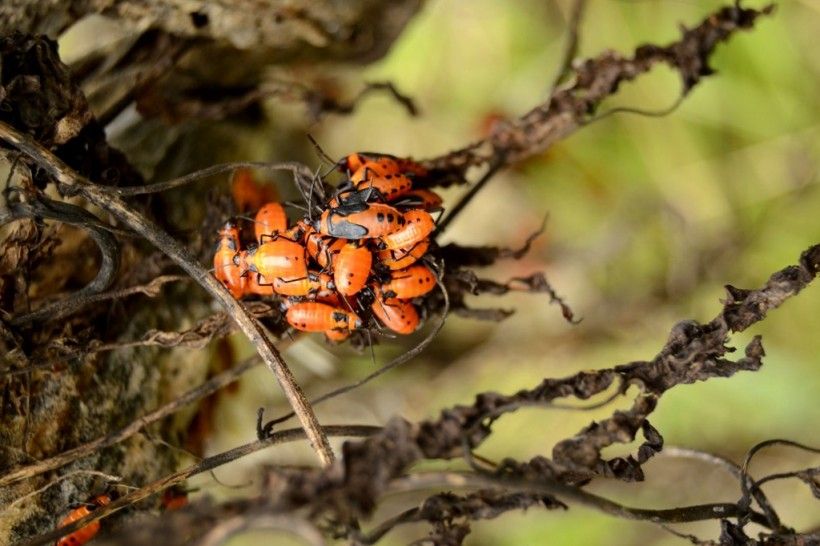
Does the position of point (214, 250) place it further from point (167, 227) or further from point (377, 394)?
point (377, 394)

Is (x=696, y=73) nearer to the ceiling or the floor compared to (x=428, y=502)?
nearer to the ceiling

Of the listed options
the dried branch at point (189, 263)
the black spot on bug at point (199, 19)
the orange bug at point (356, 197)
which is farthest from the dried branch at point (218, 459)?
the black spot on bug at point (199, 19)

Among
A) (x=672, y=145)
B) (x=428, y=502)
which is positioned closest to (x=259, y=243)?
(x=428, y=502)

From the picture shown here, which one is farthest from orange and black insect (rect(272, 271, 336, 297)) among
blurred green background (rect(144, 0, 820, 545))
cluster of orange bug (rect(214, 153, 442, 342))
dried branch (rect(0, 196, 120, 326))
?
blurred green background (rect(144, 0, 820, 545))

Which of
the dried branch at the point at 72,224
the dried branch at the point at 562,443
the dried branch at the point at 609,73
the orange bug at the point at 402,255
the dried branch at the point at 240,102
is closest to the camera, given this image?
the dried branch at the point at 562,443

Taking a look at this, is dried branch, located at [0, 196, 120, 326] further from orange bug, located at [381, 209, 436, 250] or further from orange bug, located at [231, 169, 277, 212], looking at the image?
orange bug, located at [381, 209, 436, 250]

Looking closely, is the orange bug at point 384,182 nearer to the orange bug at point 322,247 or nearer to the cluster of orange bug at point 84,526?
the orange bug at point 322,247
